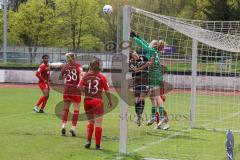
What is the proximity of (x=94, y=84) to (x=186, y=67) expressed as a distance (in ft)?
15.9

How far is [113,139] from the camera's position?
11312 mm

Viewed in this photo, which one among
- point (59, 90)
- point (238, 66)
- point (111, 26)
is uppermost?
point (111, 26)

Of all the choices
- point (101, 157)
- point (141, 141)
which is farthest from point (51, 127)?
point (101, 157)

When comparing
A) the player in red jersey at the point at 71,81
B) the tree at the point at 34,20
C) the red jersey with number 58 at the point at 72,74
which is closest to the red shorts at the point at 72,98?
the player in red jersey at the point at 71,81

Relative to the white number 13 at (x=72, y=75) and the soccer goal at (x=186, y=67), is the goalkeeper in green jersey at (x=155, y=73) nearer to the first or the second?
the soccer goal at (x=186, y=67)

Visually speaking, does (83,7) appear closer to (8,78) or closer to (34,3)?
(34,3)

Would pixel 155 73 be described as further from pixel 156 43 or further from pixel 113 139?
pixel 113 139

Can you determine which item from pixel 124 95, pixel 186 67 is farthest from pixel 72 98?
pixel 186 67

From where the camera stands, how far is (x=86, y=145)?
998 cm

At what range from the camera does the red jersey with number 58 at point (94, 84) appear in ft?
33.3

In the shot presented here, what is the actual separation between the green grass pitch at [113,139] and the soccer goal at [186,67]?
0.02 metres

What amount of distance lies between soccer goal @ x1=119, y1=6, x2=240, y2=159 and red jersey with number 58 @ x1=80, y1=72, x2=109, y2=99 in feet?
2.37

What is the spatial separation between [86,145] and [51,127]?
10.7 feet

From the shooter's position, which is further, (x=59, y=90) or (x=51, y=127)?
(x=59, y=90)
